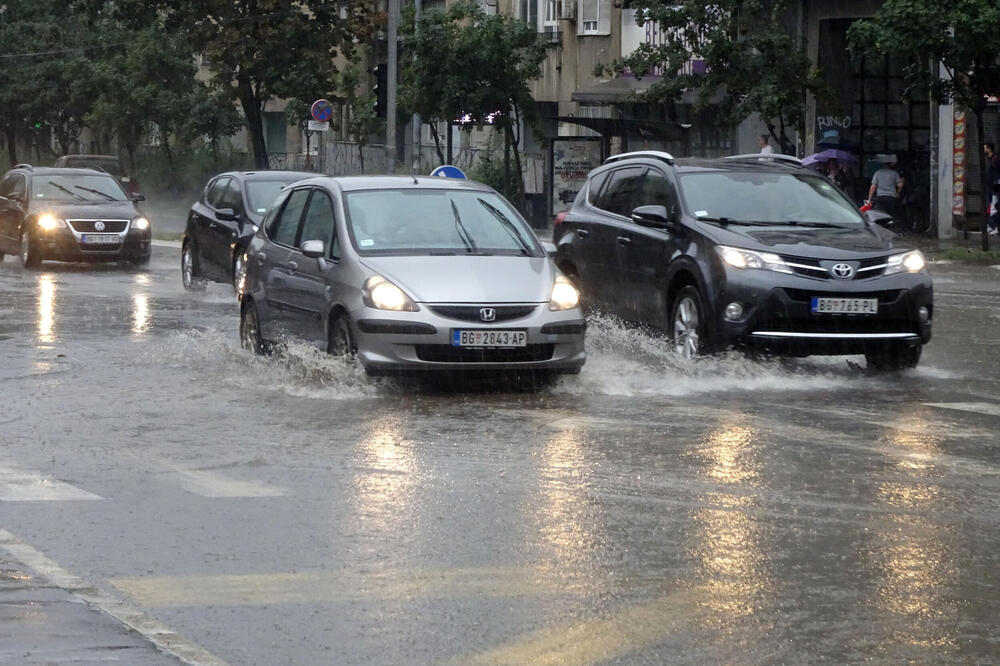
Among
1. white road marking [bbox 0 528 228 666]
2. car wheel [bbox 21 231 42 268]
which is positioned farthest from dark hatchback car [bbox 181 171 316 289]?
white road marking [bbox 0 528 228 666]

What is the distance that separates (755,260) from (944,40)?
15.2 meters

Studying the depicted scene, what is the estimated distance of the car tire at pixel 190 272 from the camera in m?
23.1

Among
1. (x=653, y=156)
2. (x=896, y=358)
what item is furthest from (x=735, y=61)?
(x=896, y=358)

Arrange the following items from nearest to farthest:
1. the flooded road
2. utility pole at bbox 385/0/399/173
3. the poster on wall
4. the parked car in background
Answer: the flooded road, utility pole at bbox 385/0/399/173, the poster on wall, the parked car in background

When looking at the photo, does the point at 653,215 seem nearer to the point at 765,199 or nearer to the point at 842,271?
the point at 765,199

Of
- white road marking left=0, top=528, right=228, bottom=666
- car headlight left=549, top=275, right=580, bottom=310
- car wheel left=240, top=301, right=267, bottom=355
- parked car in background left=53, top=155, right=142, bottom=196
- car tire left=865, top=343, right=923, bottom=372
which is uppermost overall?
parked car in background left=53, top=155, right=142, bottom=196

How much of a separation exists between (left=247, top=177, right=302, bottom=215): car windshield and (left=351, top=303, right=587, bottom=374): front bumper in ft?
32.8

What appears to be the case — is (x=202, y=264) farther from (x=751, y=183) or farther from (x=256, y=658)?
(x=256, y=658)

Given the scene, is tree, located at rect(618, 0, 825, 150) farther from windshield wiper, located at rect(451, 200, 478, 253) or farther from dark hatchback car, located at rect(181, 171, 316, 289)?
windshield wiper, located at rect(451, 200, 478, 253)

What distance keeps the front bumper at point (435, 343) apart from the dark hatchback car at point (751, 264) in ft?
5.61

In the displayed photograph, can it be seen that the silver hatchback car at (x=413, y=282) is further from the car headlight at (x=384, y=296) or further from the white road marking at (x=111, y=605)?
the white road marking at (x=111, y=605)

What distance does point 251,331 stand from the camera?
14398 mm

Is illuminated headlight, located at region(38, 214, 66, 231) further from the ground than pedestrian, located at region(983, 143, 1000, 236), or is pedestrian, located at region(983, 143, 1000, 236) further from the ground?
pedestrian, located at region(983, 143, 1000, 236)

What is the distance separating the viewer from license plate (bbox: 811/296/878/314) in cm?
1307
